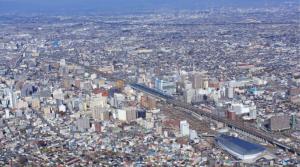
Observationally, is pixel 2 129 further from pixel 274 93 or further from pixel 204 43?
pixel 204 43

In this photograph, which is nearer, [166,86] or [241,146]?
[241,146]

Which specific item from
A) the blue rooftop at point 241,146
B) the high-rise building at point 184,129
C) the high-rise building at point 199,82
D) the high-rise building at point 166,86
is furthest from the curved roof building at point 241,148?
the high-rise building at point 166,86

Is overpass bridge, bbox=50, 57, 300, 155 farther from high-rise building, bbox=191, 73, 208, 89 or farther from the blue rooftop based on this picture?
high-rise building, bbox=191, 73, 208, 89

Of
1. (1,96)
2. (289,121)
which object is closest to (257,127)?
(289,121)

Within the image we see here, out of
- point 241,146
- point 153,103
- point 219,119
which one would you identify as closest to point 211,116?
point 219,119

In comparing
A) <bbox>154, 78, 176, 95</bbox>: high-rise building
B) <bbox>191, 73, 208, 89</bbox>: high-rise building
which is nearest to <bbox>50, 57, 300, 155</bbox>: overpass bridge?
<bbox>154, 78, 176, 95</bbox>: high-rise building

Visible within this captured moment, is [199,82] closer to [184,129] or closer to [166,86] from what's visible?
[166,86]
